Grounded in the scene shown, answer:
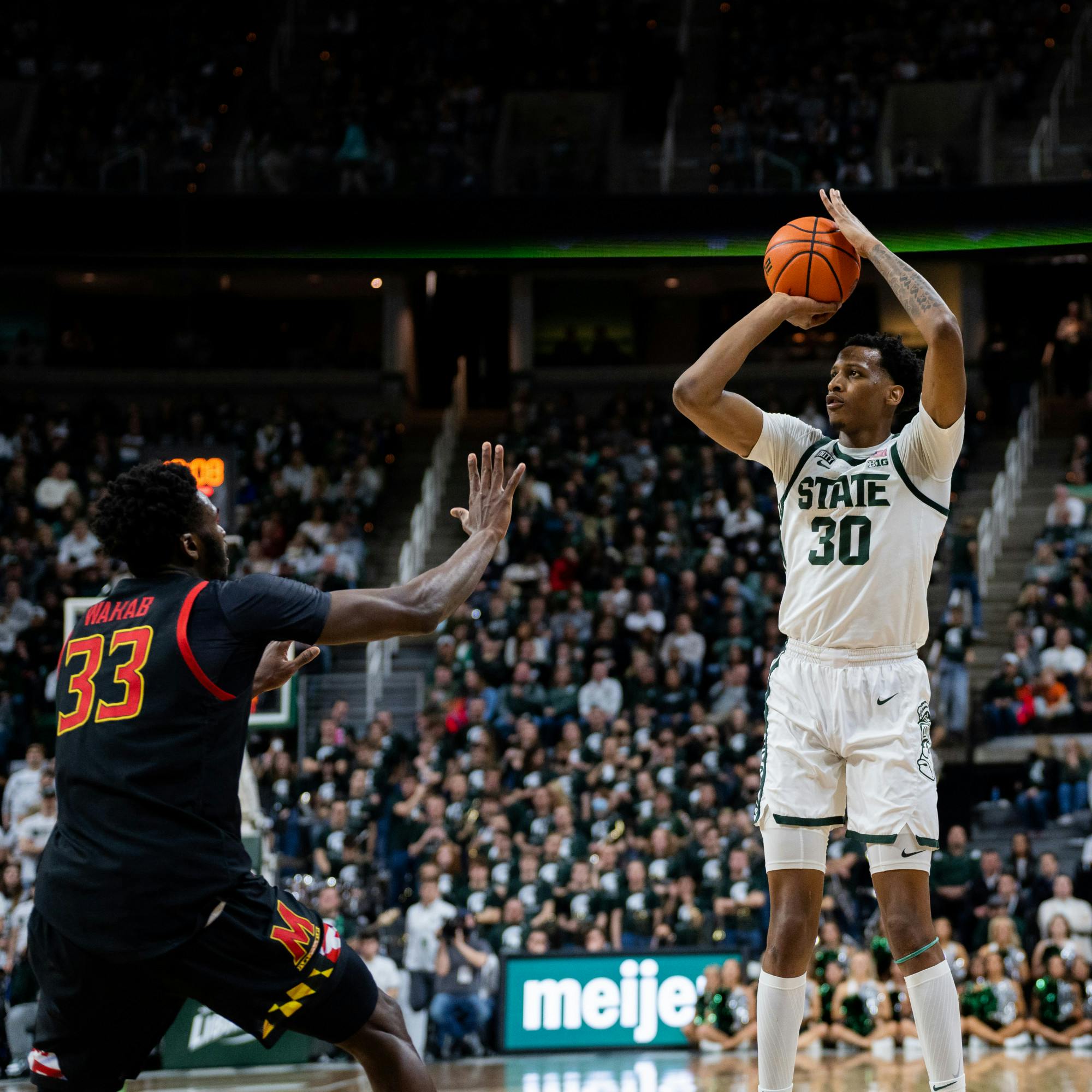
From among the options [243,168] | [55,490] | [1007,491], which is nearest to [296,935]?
[55,490]

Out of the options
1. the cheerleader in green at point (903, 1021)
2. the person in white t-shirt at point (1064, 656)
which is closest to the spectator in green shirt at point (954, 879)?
the cheerleader in green at point (903, 1021)

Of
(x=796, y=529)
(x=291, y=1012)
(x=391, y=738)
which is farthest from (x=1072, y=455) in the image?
(x=291, y=1012)

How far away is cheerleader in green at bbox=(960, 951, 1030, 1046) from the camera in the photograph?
11266 millimetres

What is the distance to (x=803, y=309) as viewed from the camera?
17.1 ft

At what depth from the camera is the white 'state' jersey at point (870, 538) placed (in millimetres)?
5070

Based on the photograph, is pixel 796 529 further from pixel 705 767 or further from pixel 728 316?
pixel 728 316

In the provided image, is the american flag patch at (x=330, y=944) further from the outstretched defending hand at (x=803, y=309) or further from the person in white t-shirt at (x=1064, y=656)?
the person in white t-shirt at (x=1064, y=656)

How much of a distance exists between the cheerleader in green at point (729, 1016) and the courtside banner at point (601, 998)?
14 centimetres

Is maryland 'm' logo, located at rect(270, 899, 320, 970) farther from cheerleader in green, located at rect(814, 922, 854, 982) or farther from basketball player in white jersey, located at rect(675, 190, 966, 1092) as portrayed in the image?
cheerleader in green, located at rect(814, 922, 854, 982)

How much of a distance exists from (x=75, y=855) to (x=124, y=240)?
18698mm

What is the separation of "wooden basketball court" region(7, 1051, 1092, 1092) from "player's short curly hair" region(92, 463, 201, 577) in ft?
19.0

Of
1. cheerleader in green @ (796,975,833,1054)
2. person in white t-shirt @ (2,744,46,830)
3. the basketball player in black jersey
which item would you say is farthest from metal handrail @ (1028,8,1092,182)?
the basketball player in black jersey

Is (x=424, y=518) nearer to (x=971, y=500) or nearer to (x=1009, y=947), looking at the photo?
(x=971, y=500)

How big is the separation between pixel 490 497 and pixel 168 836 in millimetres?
1331
